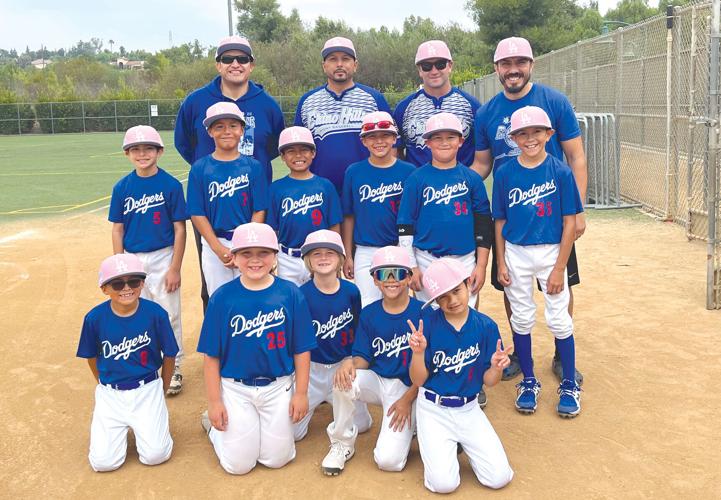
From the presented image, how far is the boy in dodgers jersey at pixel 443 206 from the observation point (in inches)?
182

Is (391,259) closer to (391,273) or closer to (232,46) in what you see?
(391,273)

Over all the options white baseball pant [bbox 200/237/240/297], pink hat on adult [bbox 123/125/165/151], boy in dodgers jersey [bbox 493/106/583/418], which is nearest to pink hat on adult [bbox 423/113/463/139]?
boy in dodgers jersey [bbox 493/106/583/418]

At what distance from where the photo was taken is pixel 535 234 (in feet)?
15.2

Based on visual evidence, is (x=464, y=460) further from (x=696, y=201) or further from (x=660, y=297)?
(x=696, y=201)

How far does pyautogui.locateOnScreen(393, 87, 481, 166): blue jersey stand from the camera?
525cm

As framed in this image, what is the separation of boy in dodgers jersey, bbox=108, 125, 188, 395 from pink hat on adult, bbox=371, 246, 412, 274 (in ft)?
5.72

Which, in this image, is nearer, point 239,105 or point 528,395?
point 528,395

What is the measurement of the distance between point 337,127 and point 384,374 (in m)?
1.96

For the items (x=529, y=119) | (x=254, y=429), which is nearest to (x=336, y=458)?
(x=254, y=429)

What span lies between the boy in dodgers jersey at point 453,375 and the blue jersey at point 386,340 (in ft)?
0.69

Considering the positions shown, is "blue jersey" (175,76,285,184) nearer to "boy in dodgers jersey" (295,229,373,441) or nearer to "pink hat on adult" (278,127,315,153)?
"pink hat on adult" (278,127,315,153)

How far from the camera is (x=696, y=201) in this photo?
33.9ft

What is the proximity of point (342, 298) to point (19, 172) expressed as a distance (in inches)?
775

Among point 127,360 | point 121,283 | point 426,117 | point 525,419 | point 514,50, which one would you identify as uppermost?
point 514,50
